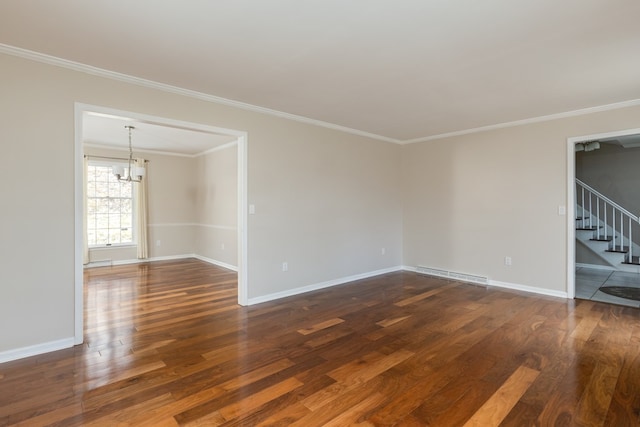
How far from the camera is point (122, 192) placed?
713cm

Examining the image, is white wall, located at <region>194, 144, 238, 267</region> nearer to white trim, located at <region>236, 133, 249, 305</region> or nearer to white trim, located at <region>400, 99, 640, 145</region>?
white trim, located at <region>236, 133, 249, 305</region>

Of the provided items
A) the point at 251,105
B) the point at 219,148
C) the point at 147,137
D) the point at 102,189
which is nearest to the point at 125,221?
the point at 102,189

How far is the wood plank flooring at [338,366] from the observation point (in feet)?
6.33

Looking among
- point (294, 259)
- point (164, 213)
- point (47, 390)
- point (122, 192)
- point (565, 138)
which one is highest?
point (565, 138)

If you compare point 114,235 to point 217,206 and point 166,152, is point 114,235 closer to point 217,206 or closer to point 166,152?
point 166,152

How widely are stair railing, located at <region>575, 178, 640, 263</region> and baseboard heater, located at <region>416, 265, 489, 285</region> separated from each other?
2.98m

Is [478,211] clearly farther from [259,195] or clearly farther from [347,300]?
[259,195]

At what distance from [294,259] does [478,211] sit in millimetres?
3073

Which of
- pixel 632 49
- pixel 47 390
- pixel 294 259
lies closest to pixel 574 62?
pixel 632 49

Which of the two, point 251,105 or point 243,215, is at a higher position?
point 251,105

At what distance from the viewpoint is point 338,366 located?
2.51 m

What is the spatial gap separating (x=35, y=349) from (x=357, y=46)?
3.64m

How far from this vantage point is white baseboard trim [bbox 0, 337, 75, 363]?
8.52 ft

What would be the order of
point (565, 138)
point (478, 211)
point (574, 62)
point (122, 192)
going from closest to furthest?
1. point (574, 62)
2. point (565, 138)
3. point (478, 211)
4. point (122, 192)
